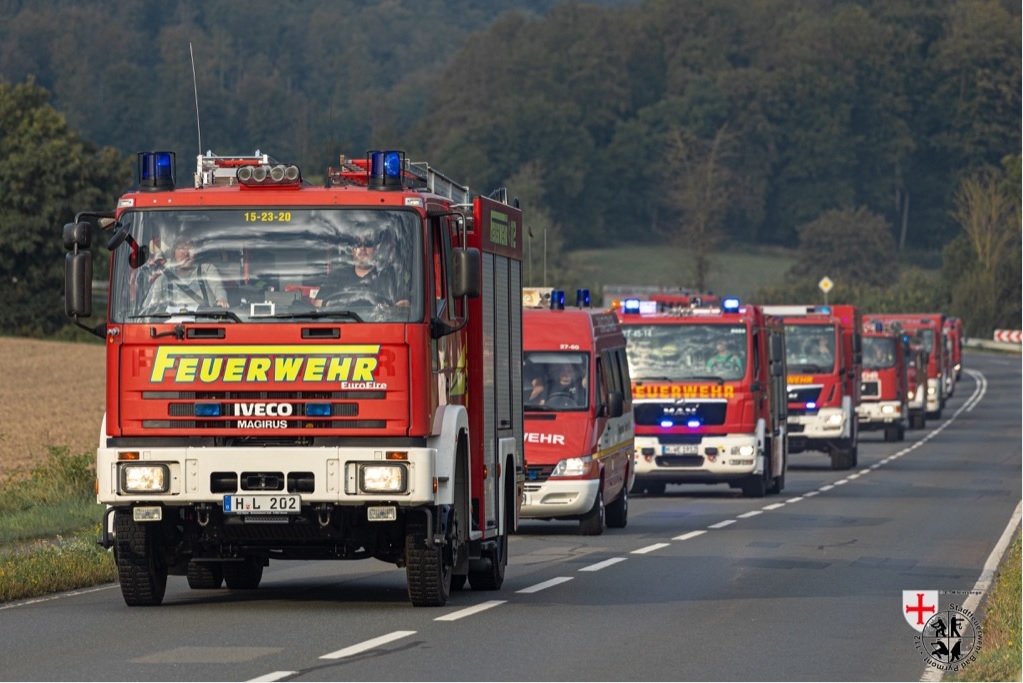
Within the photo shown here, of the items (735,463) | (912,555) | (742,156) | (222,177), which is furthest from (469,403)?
(742,156)

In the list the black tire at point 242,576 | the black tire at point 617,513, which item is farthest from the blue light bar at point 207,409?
the black tire at point 617,513

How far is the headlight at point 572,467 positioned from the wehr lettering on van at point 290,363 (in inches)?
336

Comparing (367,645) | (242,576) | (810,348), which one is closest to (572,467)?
(242,576)

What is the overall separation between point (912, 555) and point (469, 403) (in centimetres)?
663

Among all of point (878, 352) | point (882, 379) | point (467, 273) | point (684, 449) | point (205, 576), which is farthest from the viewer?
point (878, 352)

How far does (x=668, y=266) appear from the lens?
6344 inches

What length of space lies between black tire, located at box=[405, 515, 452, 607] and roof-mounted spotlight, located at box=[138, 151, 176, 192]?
271cm

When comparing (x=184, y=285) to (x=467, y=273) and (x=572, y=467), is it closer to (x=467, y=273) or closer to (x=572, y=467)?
(x=467, y=273)

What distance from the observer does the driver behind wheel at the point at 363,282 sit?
13.7 metres

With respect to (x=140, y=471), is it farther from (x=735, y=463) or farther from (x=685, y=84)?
(x=685, y=84)

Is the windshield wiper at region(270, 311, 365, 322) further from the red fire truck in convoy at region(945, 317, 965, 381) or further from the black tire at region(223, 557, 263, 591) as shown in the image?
the red fire truck in convoy at region(945, 317, 965, 381)

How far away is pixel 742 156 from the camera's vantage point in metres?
172

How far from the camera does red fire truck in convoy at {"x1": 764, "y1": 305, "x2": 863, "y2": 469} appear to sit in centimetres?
3806

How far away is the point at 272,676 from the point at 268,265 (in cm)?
368
